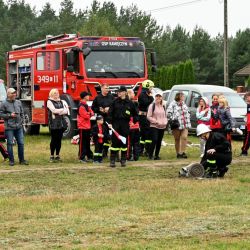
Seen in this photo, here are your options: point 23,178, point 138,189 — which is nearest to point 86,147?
point 23,178

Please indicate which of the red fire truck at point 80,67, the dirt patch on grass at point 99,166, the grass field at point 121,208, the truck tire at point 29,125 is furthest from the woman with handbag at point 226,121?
the truck tire at point 29,125

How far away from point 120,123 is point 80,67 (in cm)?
807

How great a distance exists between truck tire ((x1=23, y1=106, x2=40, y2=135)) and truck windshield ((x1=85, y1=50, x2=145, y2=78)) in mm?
4239

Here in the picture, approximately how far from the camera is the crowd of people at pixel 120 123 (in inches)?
663

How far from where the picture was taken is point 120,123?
16766mm

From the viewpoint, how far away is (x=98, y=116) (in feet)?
59.4

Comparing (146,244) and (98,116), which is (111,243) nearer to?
(146,244)

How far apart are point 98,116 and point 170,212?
24.8 ft

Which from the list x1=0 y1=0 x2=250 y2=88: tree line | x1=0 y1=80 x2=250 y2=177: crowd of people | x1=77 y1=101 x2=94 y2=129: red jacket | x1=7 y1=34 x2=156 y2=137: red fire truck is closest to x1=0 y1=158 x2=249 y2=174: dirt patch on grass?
x1=0 y1=80 x2=250 y2=177: crowd of people

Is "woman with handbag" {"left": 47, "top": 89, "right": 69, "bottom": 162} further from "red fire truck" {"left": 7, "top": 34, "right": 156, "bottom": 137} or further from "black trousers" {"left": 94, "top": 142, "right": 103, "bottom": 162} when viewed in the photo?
"red fire truck" {"left": 7, "top": 34, "right": 156, "bottom": 137}

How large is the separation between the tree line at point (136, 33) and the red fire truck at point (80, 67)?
35182 millimetres

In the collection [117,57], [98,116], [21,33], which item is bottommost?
[98,116]

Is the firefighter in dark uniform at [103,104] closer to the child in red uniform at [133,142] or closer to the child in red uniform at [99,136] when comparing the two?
the child in red uniform at [99,136]

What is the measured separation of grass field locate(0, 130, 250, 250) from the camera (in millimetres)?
8906
